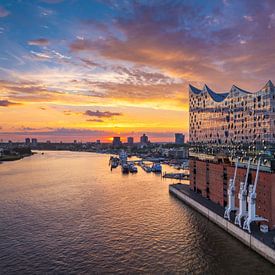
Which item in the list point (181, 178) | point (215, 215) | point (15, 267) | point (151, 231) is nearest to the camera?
point (15, 267)

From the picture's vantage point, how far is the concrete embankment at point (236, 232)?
845 inches

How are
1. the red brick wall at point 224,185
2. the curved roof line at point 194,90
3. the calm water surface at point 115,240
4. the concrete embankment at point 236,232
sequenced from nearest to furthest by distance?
the calm water surface at point 115,240
the concrete embankment at point 236,232
the red brick wall at point 224,185
the curved roof line at point 194,90

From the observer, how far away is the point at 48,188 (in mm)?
55094

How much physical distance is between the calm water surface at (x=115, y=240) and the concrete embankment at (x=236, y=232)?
52cm

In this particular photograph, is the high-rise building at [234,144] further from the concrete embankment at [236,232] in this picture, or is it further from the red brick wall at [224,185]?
the concrete embankment at [236,232]

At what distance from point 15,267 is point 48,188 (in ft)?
114

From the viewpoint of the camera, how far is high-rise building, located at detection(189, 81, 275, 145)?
3234 cm

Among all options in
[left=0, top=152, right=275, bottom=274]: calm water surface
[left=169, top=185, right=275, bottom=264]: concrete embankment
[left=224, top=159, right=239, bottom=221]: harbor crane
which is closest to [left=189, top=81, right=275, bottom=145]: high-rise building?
[left=224, top=159, right=239, bottom=221]: harbor crane

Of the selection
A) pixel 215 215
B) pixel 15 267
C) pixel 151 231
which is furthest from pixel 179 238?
pixel 15 267

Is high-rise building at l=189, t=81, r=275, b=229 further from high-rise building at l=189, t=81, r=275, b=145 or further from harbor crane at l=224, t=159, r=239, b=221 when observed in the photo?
harbor crane at l=224, t=159, r=239, b=221

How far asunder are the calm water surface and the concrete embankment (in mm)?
523

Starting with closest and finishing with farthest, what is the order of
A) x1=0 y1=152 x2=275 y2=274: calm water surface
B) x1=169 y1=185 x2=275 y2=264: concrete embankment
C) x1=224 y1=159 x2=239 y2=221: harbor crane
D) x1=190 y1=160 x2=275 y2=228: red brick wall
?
x1=0 y1=152 x2=275 y2=274: calm water surface
x1=169 y1=185 x2=275 y2=264: concrete embankment
x1=190 y1=160 x2=275 y2=228: red brick wall
x1=224 y1=159 x2=239 y2=221: harbor crane

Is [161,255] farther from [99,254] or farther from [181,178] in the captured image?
[181,178]

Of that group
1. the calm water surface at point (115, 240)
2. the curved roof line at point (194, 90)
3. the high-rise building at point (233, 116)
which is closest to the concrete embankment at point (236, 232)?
the calm water surface at point (115, 240)
